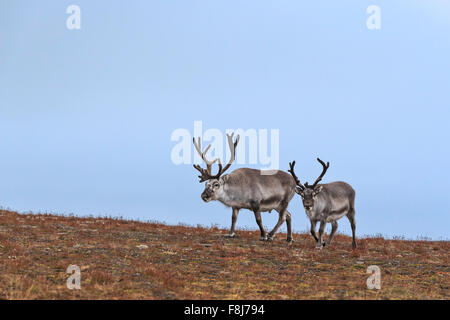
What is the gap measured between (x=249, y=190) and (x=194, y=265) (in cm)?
620

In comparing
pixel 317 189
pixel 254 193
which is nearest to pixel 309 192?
pixel 317 189

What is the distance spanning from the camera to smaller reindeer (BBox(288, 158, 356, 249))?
61.9 feet

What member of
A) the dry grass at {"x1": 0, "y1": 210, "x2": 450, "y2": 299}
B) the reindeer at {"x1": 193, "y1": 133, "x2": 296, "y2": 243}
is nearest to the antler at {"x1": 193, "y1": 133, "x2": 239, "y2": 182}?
the reindeer at {"x1": 193, "y1": 133, "x2": 296, "y2": 243}

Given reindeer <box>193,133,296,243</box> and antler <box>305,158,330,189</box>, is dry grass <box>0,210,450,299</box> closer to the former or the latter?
reindeer <box>193,133,296,243</box>

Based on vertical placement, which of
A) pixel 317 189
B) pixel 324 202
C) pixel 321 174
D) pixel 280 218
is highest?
pixel 321 174

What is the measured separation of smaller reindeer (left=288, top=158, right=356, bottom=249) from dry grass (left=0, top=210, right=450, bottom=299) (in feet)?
3.74

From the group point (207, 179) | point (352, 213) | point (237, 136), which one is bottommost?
point (352, 213)

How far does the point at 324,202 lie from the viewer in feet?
62.5

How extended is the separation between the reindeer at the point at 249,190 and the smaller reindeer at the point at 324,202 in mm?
1621

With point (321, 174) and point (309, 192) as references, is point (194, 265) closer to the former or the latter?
point (309, 192)
